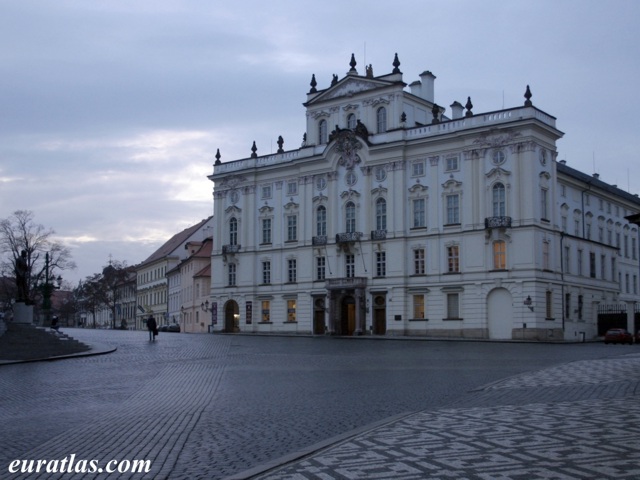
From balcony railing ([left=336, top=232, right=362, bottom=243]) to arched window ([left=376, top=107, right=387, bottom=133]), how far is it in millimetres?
9021

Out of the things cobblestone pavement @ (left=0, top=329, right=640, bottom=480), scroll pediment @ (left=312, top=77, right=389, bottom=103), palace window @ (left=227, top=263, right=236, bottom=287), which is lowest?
cobblestone pavement @ (left=0, top=329, right=640, bottom=480)

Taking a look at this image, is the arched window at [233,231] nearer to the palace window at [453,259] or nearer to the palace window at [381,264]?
the palace window at [381,264]

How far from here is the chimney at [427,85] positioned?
247ft

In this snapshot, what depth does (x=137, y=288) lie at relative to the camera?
133750mm

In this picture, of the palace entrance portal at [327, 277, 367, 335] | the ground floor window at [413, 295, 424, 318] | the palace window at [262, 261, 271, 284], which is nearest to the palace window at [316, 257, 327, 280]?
the palace entrance portal at [327, 277, 367, 335]

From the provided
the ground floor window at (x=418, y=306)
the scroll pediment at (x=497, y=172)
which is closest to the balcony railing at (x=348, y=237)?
the ground floor window at (x=418, y=306)

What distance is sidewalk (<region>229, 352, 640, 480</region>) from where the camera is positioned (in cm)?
956

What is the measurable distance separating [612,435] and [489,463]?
299cm

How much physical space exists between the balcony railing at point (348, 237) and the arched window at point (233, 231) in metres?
13.1

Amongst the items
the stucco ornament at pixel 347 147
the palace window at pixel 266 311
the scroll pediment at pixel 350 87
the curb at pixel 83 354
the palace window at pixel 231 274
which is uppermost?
the scroll pediment at pixel 350 87

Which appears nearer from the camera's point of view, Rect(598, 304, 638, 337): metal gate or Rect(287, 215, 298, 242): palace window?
Rect(598, 304, 638, 337): metal gate

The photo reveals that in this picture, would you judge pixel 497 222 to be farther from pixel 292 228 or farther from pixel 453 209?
pixel 292 228

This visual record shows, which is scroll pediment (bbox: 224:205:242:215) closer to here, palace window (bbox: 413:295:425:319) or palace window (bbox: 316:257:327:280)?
palace window (bbox: 316:257:327:280)

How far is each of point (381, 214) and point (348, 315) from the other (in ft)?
30.1
